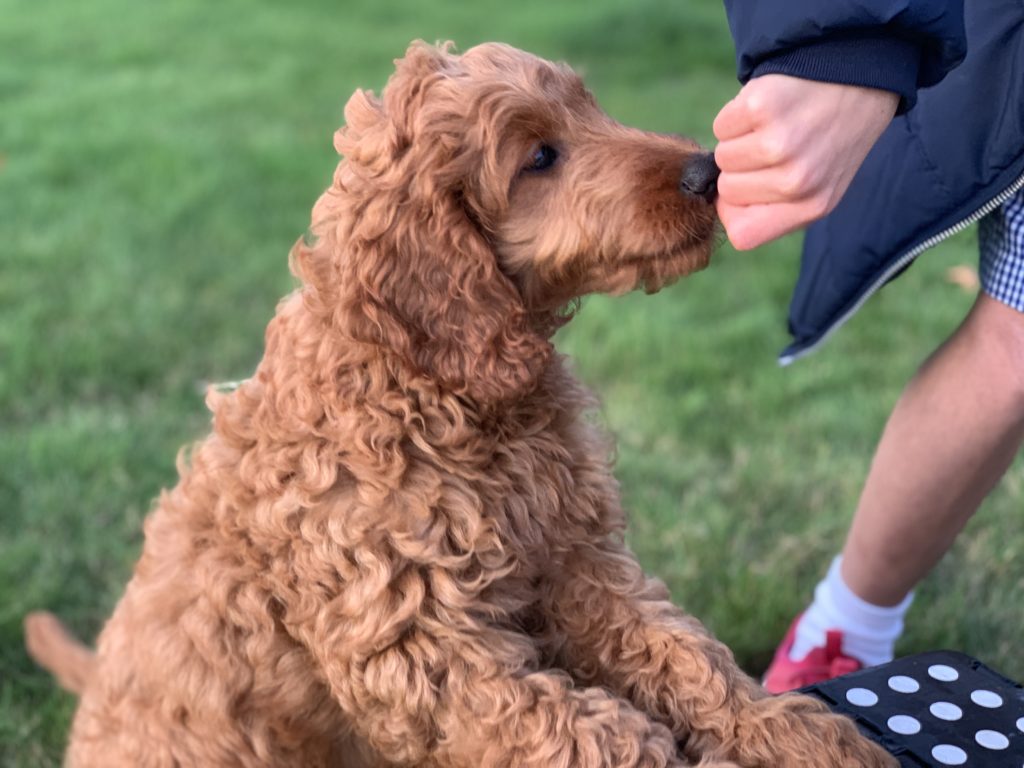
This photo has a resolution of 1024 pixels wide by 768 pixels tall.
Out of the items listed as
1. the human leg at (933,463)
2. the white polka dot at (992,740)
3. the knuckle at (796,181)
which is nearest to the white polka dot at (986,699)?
the white polka dot at (992,740)

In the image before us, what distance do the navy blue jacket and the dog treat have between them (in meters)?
0.94

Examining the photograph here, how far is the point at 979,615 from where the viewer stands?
3633mm

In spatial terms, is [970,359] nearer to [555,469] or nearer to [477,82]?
[555,469]

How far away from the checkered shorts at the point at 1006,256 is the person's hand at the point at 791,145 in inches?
29.5

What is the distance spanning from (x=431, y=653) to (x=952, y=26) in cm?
151

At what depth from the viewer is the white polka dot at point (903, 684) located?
8.48 ft

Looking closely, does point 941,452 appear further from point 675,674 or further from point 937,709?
point 675,674

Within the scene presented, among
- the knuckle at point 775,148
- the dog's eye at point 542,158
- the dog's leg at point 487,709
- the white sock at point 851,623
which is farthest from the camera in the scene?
the white sock at point 851,623

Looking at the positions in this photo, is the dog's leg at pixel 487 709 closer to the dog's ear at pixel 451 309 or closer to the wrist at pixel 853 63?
the dog's ear at pixel 451 309

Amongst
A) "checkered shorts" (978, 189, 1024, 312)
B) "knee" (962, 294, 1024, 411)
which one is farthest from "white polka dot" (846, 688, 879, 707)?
"checkered shorts" (978, 189, 1024, 312)

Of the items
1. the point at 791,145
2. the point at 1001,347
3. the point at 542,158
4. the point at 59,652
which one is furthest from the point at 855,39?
the point at 59,652

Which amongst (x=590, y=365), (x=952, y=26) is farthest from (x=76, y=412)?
(x=952, y=26)

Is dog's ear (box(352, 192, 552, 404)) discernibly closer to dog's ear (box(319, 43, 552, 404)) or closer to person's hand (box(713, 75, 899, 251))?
dog's ear (box(319, 43, 552, 404))

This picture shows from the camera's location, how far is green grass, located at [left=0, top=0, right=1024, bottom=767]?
12.5 ft
